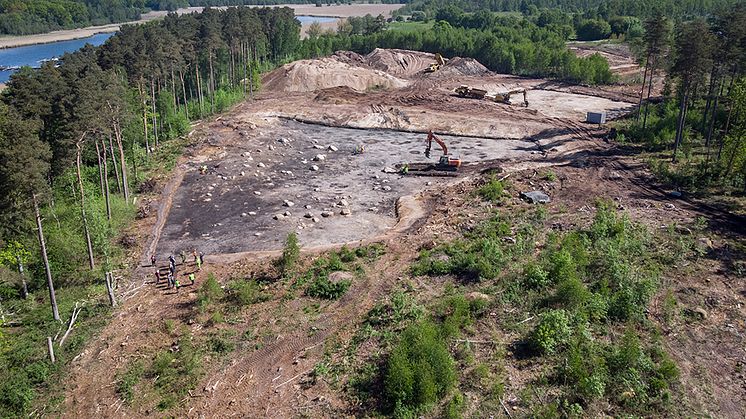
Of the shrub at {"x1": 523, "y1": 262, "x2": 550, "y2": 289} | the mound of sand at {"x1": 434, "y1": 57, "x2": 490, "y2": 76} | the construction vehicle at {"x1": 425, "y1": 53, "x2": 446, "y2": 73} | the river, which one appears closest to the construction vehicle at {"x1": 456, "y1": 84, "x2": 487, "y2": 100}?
the mound of sand at {"x1": 434, "y1": 57, "x2": 490, "y2": 76}

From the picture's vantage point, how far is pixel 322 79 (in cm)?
7169

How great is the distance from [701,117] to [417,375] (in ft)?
147

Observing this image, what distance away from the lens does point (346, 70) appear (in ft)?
243

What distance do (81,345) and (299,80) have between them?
55009 millimetres

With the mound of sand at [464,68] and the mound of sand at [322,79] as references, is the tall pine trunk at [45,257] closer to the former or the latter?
the mound of sand at [322,79]

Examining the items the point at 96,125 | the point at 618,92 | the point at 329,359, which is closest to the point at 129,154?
the point at 96,125

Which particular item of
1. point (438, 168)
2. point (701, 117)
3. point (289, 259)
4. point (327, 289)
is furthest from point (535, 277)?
point (701, 117)

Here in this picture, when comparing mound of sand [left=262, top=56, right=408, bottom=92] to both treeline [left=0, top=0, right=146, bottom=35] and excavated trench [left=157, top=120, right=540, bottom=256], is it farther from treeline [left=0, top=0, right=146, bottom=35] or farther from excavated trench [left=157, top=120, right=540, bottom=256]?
treeline [left=0, top=0, right=146, bottom=35]

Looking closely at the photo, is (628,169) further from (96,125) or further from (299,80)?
(299,80)

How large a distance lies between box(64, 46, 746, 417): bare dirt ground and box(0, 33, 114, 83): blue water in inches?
2499

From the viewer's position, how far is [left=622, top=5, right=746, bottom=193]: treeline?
34.4 m

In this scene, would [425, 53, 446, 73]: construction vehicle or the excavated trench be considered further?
[425, 53, 446, 73]: construction vehicle

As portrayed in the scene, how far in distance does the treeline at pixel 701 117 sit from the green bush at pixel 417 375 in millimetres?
26281

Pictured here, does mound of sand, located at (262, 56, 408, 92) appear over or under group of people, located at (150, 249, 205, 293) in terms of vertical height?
over
